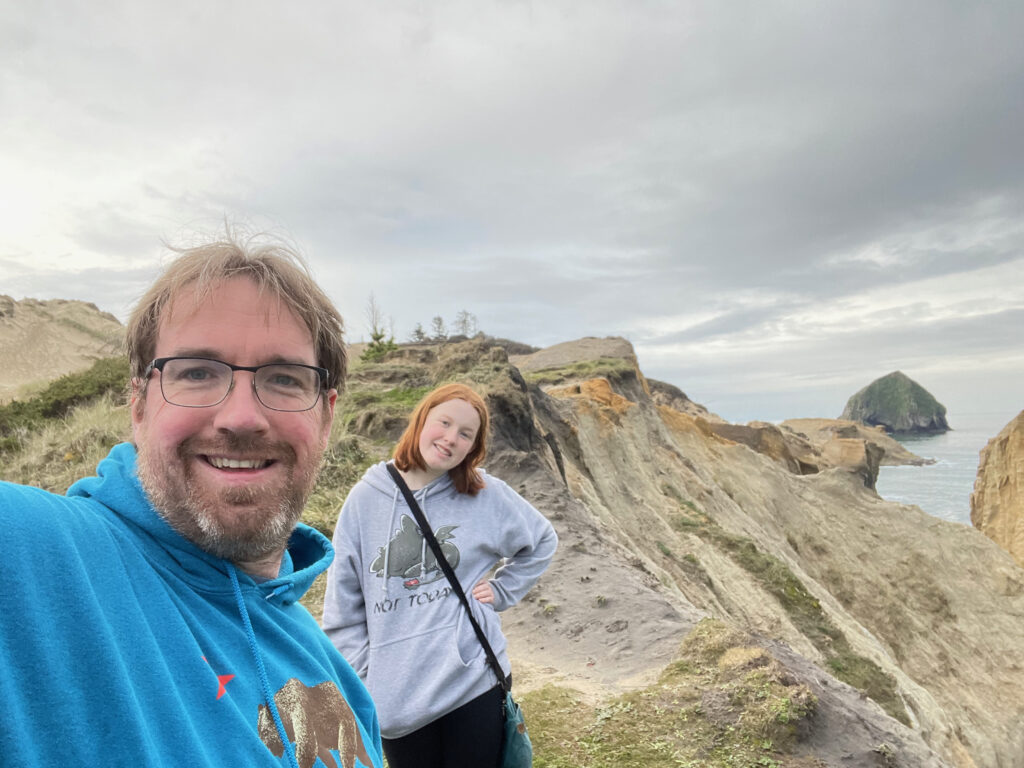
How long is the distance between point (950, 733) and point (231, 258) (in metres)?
15.2

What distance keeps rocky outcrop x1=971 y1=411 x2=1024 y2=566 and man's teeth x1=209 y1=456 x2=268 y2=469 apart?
38.4 m

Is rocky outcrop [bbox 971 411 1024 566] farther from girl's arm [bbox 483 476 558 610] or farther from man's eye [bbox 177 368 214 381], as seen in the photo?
man's eye [bbox 177 368 214 381]

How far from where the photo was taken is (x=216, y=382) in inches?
58.4

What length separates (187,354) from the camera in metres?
1.46

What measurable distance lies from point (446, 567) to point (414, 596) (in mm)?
193

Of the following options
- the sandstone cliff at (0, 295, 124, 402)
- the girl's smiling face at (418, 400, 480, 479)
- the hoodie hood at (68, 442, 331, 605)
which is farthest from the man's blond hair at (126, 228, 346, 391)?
the sandstone cliff at (0, 295, 124, 402)

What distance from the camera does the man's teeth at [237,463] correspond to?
Answer: 55.6 inches

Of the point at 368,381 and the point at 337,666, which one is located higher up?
the point at 368,381

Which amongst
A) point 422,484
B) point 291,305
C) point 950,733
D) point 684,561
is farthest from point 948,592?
point 291,305

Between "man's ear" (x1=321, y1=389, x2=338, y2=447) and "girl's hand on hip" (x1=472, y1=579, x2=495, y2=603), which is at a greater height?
"man's ear" (x1=321, y1=389, x2=338, y2=447)

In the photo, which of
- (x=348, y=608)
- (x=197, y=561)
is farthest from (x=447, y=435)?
(x=197, y=561)

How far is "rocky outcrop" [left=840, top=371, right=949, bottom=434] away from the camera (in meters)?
136

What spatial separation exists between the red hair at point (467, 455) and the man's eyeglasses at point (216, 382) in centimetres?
161

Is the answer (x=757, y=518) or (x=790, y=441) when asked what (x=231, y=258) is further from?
(x=790, y=441)
